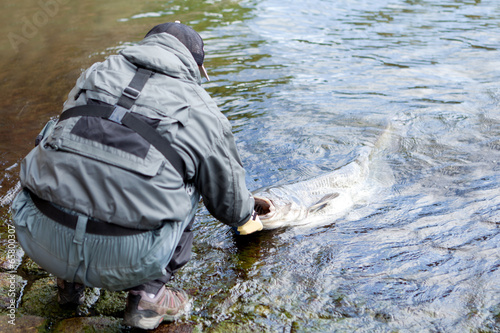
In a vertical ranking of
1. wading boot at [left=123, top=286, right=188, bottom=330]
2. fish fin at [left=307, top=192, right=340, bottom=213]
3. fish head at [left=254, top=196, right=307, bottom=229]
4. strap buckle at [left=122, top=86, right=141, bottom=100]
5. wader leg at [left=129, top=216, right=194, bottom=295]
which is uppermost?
strap buckle at [left=122, top=86, right=141, bottom=100]

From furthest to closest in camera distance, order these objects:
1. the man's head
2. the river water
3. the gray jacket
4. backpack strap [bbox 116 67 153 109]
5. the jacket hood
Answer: the river water < the man's head < the jacket hood < backpack strap [bbox 116 67 153 109] < the gray jacket

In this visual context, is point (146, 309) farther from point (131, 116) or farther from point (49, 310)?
point (131, 116)

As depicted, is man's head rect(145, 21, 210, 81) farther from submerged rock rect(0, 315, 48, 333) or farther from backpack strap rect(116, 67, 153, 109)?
submerged rock rect(0, 315, 48, 333)

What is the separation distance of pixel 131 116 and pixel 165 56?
Answer: 0.50 metres

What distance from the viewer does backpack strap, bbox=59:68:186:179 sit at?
254cm

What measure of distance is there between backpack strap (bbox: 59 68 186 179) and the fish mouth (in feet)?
5.81

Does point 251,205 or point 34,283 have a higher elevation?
point 251,205

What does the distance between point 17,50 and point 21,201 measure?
883 centimetres

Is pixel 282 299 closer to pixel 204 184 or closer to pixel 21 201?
pixel 204 184

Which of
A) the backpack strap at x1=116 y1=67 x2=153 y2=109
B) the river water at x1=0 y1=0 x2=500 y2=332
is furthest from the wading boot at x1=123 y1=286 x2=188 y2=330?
the backpack strap at x1=116 y1=67 x2=153 y2=109

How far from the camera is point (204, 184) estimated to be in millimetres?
2859

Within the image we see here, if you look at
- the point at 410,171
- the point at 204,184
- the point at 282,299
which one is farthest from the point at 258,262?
the point at 410,171

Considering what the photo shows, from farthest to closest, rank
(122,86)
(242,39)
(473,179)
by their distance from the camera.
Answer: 1. (242,39)
2. (473,179)
3. (122,86)

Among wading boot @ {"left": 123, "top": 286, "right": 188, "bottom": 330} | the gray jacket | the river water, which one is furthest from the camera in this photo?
the river water
